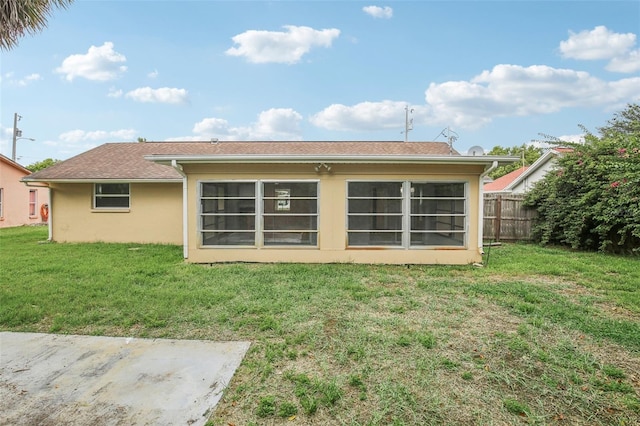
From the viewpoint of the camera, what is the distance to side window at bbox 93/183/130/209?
34.4 feet

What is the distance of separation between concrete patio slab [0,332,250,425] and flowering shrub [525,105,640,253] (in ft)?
31.5

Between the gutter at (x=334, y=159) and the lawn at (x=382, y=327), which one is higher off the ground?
the gutter at (x=334, y=159)

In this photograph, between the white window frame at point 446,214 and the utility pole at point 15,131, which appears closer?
the white window frame at point 446,214

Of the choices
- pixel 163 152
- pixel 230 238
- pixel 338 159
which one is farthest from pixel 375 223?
pixel 163 152

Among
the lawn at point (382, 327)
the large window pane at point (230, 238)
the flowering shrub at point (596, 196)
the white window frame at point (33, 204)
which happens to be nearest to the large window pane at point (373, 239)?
the lawn at point (382, 327)

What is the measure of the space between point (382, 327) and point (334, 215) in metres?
3.80

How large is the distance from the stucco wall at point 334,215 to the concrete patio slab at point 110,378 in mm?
3932

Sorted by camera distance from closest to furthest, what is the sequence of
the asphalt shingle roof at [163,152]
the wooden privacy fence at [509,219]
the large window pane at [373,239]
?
the large window pane at [373,239] → the asphalt shingle roof at [163,152] → the wooden privacy fence at [509,219]

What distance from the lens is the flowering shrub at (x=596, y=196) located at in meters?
8.02

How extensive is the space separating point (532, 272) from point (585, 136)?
5611 mm

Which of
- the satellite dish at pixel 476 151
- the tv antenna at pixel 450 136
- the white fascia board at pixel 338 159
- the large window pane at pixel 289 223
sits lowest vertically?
the large window pane at pixel 289 223

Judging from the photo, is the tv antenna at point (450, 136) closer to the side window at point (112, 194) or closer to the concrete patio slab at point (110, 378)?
the concrete patio slab at point (110, 378)

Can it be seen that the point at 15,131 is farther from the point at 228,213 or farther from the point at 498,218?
the point at 498,218

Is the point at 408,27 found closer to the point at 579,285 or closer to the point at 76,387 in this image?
the point at 579,285
